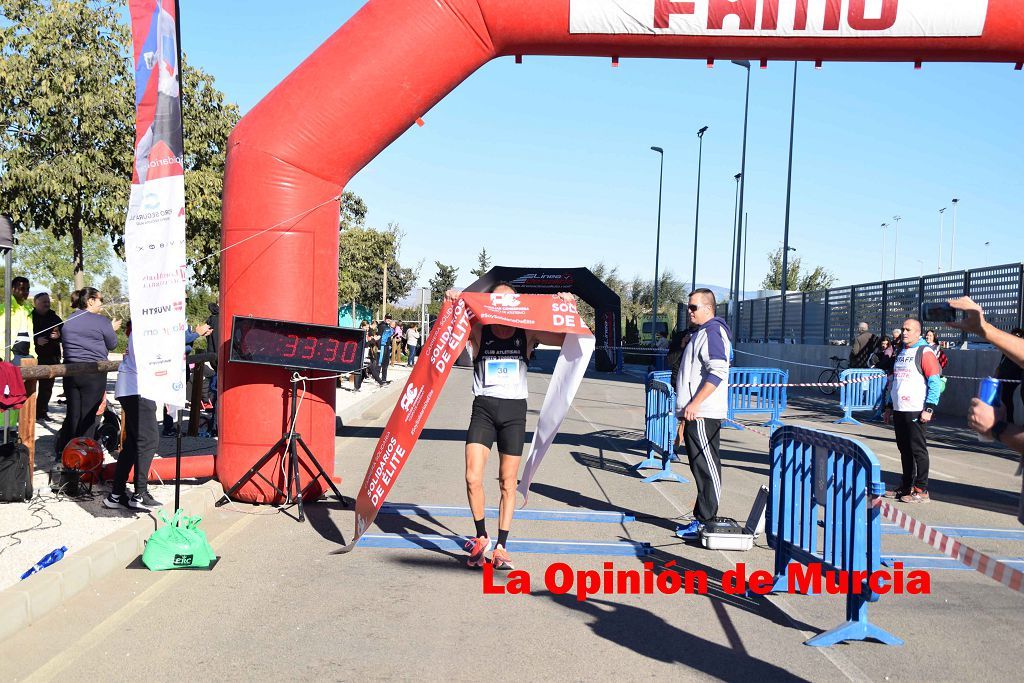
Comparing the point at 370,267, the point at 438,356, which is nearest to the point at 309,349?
the point at 438,356

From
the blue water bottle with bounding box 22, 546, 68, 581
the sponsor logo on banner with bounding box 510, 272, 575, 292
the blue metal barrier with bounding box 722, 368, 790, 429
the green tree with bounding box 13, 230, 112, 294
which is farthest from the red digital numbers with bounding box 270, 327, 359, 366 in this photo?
the green tree with bounding box 13, 230, 112, 294

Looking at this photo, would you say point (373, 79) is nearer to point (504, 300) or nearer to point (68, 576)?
point (504, 300)

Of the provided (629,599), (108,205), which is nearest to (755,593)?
(629,599)

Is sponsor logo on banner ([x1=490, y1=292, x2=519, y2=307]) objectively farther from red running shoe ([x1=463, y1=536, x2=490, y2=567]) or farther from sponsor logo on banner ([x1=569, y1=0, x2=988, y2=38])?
sponsor logo on banner ([x1=569, y1=0, x2=988, y2=38])

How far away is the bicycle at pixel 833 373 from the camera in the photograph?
2856 centimetres

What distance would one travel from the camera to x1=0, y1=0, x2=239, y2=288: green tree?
45.7ft

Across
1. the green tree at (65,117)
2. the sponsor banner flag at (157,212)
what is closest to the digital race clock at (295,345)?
the sponsor banner flag at (157,212)

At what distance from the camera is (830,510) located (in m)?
5.58

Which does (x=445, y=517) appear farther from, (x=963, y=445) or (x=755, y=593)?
(x=963, y=445)

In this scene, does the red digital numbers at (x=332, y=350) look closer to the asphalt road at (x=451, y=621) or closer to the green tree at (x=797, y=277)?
the asphalt road at (x=451, y=621)

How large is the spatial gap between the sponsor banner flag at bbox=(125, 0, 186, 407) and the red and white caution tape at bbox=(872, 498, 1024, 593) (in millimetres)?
4931

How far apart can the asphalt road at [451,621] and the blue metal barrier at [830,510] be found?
0.60ft

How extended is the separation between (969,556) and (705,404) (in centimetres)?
328

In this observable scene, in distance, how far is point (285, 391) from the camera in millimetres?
8797
